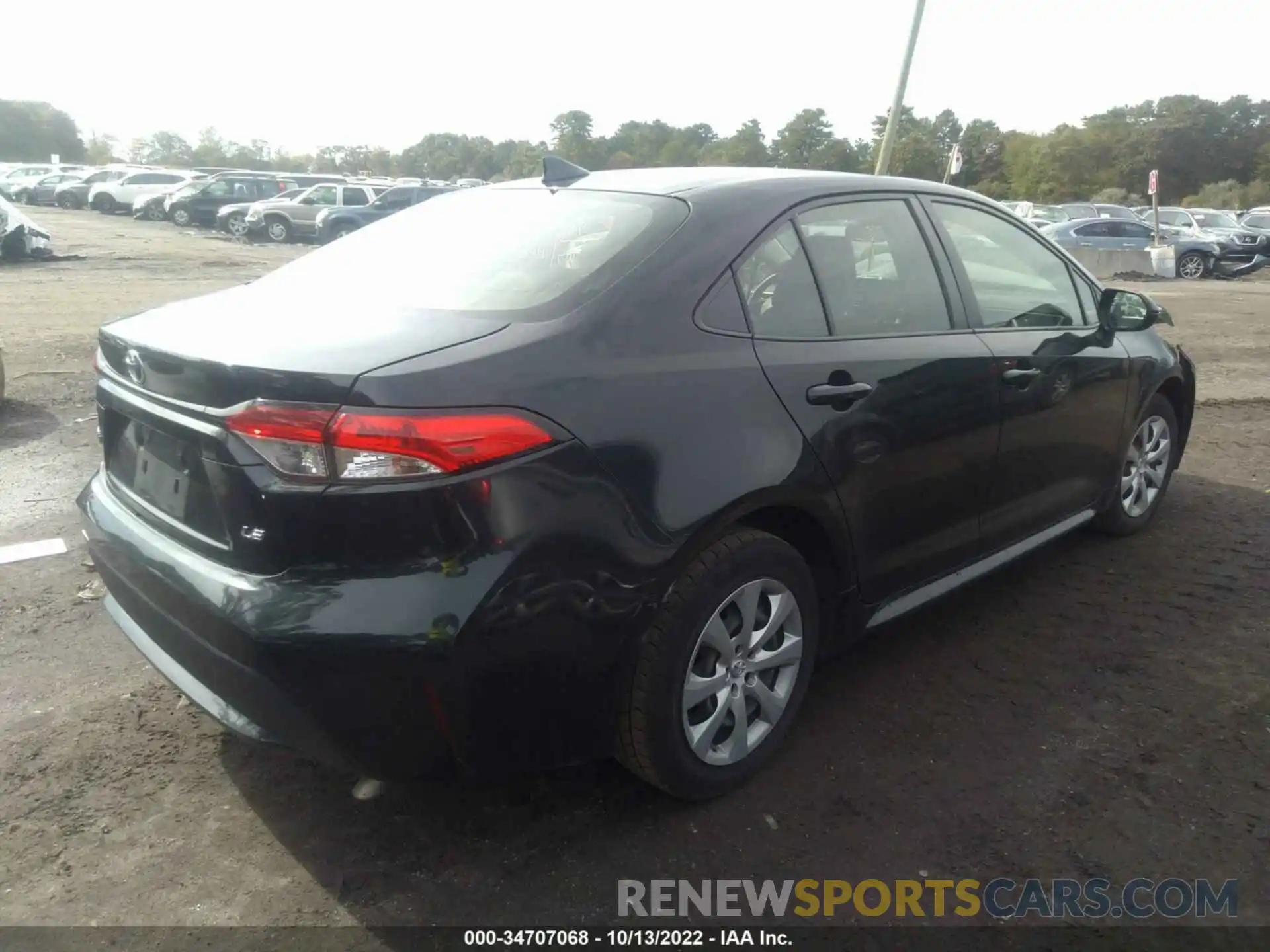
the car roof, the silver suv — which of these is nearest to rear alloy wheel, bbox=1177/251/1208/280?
the silver suv

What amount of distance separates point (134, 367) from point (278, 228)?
2655 cm

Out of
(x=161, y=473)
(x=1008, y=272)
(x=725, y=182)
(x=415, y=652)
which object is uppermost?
(x=725, y=182)

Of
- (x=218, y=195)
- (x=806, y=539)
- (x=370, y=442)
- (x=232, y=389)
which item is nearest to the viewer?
(x=370, y=442)

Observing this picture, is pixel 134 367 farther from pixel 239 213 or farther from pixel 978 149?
pixel 978 149

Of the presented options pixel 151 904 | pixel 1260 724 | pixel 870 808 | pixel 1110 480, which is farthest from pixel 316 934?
pixel 1110 480

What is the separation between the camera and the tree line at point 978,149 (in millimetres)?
46719

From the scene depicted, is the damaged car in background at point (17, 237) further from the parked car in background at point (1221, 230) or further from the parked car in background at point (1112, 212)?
the parked car in background at point (1221, 230)

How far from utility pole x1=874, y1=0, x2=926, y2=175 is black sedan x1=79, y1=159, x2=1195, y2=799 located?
14.2 meters

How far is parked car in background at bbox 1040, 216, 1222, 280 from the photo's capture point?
76.7 feet

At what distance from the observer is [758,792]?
2902 millimetres

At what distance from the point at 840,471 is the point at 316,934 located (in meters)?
1.80

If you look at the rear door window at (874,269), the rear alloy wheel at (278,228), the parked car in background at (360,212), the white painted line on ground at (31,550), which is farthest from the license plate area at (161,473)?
the rear alloy wheel at (278,228)

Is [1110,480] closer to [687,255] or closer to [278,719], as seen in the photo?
[687,255]

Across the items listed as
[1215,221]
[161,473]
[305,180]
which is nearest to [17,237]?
[305,180]
